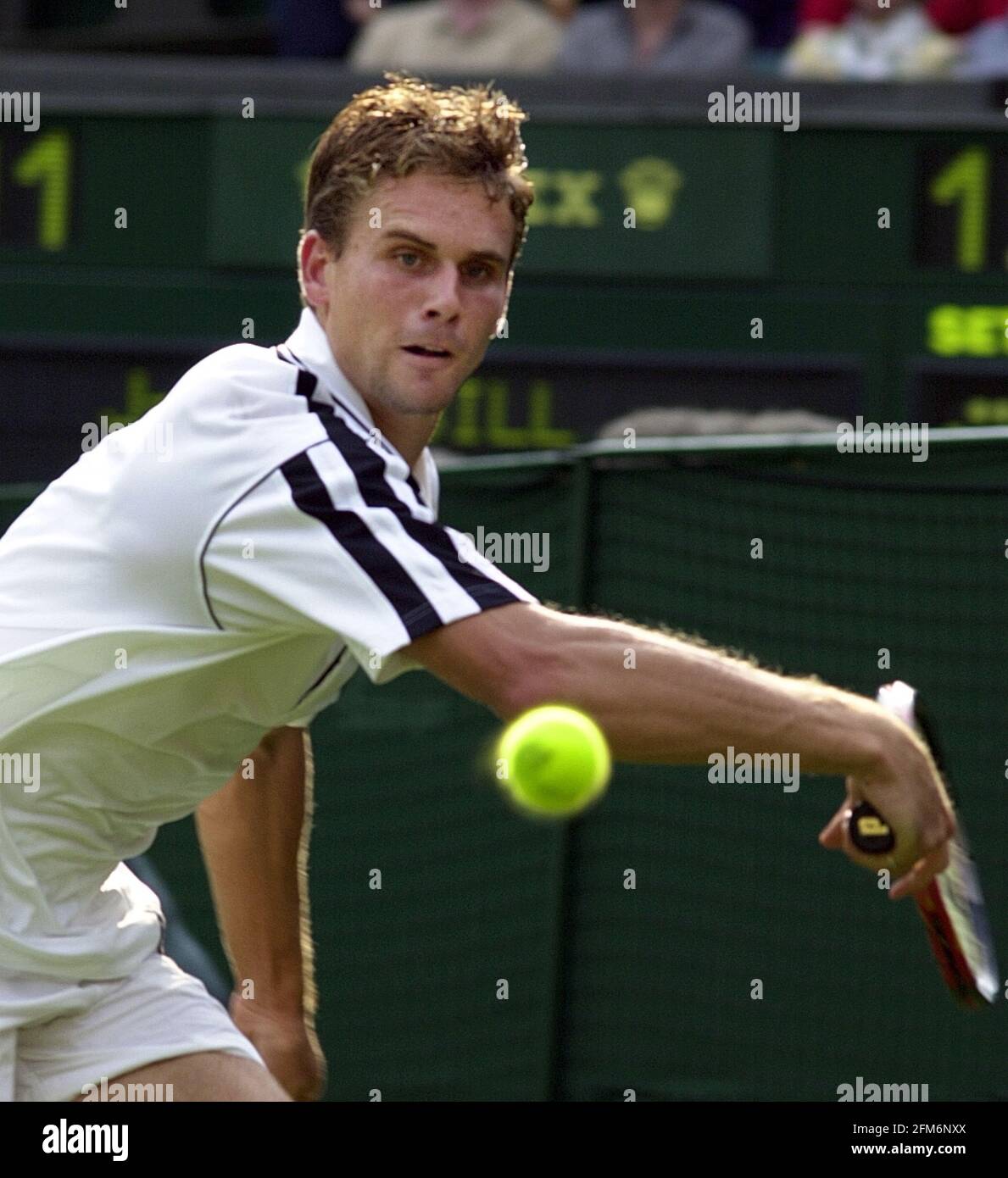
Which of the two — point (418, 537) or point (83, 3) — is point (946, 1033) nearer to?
point (418, 537)

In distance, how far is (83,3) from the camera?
1080cm

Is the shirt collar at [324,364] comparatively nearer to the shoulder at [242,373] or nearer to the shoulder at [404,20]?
the shoulder at [242,373]

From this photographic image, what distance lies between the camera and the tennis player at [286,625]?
278cm

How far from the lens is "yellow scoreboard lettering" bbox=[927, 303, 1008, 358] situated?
699 cm

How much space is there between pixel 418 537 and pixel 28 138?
4843 mm

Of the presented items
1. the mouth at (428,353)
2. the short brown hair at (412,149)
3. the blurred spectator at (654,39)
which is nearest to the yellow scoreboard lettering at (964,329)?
the blurred spectator at (654,39)

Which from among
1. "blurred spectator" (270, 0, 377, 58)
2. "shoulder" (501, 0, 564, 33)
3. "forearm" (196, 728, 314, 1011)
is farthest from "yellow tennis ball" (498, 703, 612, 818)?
"blurred spectator" (270, 0, 377, 58)

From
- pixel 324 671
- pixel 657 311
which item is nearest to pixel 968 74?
pixel 657 311

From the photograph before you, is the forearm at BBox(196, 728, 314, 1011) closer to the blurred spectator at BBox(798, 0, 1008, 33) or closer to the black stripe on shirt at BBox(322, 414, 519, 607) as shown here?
the black stripe on shirt at BBox(322, 414, 519, 607)

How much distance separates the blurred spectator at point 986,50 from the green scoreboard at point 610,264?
0.94 m

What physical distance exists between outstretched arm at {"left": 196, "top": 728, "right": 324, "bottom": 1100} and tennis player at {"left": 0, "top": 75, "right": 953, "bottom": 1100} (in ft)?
0.90
